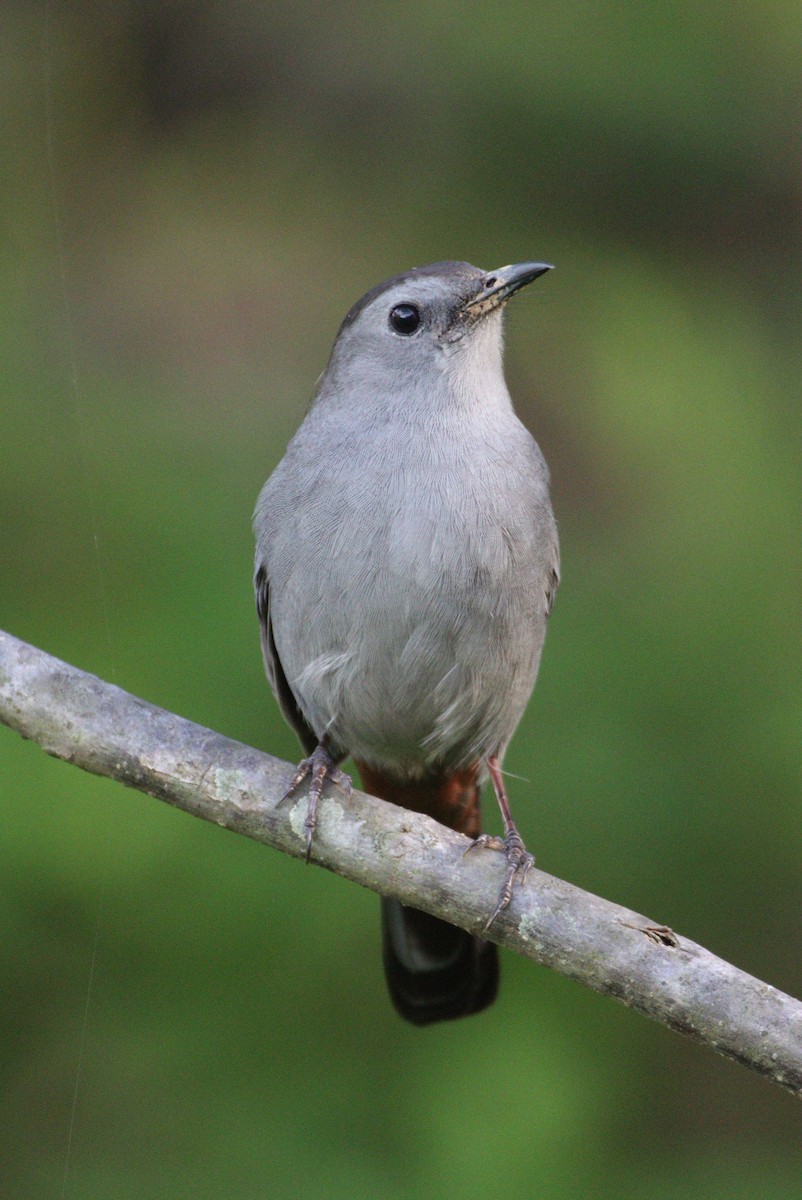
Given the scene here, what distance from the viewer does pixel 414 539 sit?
278cm

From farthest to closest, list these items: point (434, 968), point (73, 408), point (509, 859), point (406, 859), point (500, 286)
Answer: point (73, 408), point (434, 968), point (500, 286), point (509, 859), point (406, 859)

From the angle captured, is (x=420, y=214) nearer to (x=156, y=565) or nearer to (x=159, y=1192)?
(x=156, y=565)

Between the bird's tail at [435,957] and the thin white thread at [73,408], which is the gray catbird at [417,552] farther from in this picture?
the thin white thread at [73,408]

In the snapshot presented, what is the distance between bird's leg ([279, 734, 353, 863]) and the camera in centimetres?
261

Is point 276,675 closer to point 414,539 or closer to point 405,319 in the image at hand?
point 414,539

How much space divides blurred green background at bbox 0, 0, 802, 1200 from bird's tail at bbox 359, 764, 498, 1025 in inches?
8.0

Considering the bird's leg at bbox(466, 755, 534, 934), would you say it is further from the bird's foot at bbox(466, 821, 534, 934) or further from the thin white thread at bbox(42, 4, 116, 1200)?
the thin white thread at bbox(42, 4, 116, 1200)

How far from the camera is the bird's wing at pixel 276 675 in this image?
10.6ft

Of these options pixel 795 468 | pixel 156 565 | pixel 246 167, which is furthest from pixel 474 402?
pixel 246 167

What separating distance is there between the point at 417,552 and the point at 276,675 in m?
0.75

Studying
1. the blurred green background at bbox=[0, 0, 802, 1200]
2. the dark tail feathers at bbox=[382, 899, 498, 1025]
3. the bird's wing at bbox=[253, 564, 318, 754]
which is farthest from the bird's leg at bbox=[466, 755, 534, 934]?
the blurred green background at bbox=[0, 0, 802, 1200]

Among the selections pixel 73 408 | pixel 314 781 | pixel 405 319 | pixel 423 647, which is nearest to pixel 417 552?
pixel 423 647

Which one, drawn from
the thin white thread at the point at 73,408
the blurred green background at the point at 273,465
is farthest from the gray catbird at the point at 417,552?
the thin white thread at the point at 73,408

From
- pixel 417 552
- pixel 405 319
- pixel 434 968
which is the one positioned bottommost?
pixel 434 968
